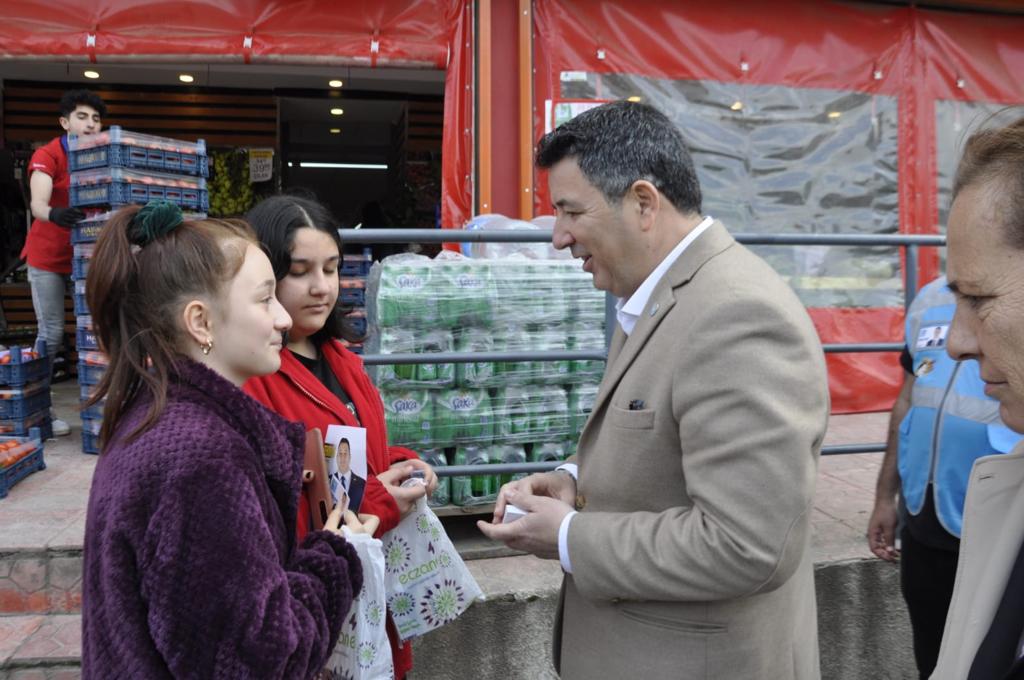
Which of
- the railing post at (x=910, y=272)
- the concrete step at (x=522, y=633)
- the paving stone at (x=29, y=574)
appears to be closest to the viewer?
the concrete step at (x=522, y=633)

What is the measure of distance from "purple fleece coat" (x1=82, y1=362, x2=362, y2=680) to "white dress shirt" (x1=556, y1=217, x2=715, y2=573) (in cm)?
48

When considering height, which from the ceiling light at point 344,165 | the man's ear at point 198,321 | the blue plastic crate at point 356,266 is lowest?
the man's ear at point 198,321

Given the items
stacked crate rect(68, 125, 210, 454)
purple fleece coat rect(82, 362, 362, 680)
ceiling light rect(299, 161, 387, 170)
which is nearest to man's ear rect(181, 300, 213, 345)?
purple fleece coat rect(82, 362, 362, 680)

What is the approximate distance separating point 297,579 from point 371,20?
16.6 ft

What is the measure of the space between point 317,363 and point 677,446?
3.67ft

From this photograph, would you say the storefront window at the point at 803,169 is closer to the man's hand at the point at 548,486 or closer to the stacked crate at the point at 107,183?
the stacked crate at the point at 107,183

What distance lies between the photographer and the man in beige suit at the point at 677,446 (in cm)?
132

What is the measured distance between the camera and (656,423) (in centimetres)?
142

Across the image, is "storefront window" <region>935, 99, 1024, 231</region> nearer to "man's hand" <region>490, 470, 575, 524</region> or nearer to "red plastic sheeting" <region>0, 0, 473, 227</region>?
"red plastic sheeting" <region>0, 0, 473, 227</region>

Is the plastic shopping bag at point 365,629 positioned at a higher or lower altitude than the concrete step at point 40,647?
higher

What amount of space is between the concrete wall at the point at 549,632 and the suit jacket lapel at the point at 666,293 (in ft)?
5.70

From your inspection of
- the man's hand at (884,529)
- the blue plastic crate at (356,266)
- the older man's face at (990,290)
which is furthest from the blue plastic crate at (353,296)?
the older man's face at (990,290)

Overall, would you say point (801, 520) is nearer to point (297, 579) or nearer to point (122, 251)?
point (297, 579)

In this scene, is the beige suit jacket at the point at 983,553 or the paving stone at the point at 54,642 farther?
the paving stone at the point at 54,642
